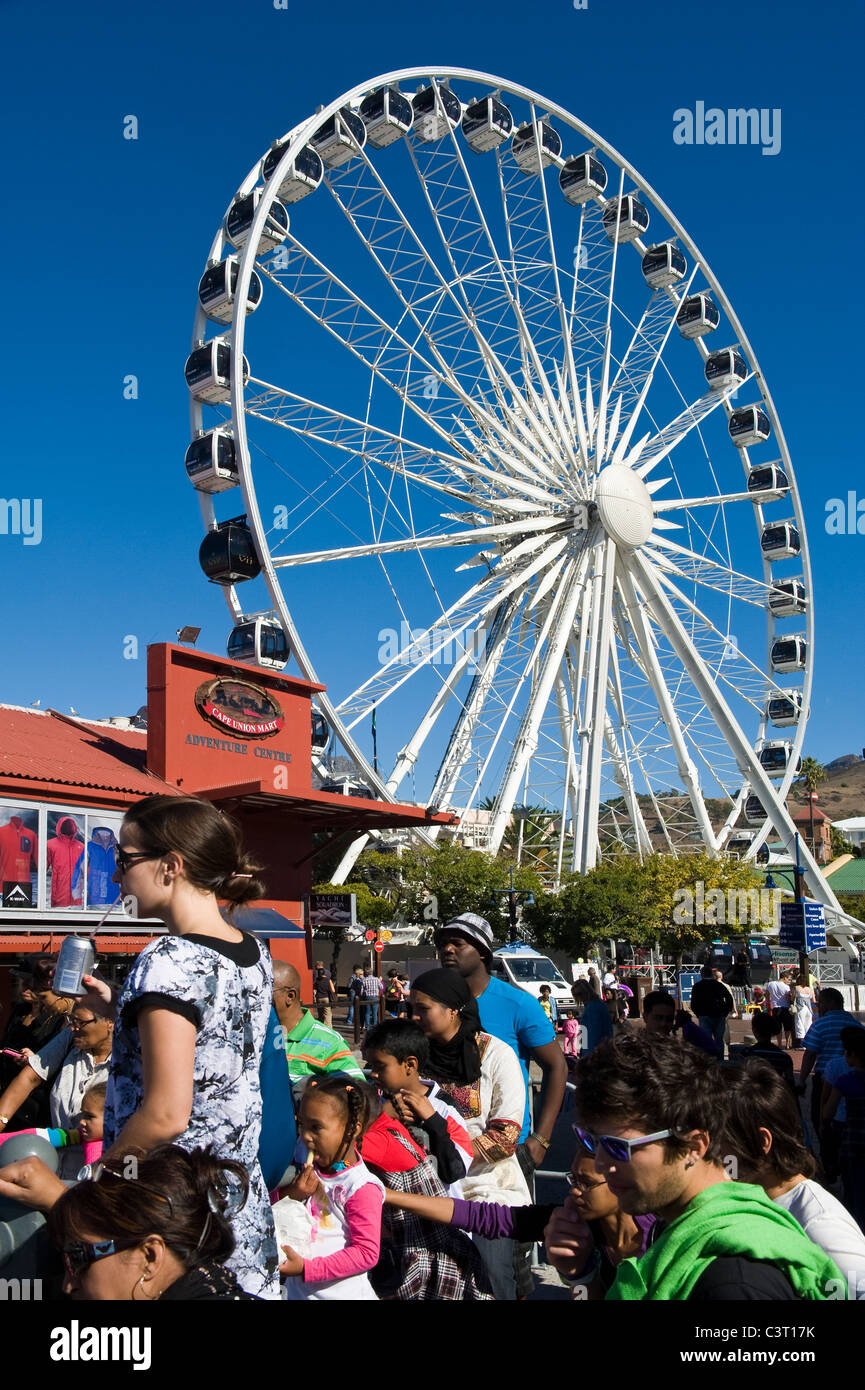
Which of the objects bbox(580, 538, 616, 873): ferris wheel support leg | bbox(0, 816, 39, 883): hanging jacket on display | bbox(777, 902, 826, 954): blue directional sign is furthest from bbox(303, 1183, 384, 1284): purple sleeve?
bbox(580, 538, 616, 873): ferris wheel support leg

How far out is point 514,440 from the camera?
30.6 meters

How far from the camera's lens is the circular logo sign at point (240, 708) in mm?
20984

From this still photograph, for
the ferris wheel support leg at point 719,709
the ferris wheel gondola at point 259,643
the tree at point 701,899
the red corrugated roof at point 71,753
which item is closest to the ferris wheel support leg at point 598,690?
the ferris wheel support leg at point 719,709

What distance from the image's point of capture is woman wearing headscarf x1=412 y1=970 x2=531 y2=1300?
433cm

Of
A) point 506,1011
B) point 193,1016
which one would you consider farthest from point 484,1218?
point 506,1011

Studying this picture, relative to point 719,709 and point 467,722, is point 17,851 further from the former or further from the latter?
point 719,709

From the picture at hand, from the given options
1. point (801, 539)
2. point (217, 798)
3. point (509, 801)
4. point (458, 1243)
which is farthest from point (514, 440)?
point (458, 1243)

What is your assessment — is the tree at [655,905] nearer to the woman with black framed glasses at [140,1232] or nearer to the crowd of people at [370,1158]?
the crowd of people at [370,1158]

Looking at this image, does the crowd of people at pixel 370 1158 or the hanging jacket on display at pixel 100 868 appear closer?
the crowd of people at pixel 370 1158

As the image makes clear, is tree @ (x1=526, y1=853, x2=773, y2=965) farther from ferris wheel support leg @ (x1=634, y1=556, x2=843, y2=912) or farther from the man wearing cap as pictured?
the man wearing cap

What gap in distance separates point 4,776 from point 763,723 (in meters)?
28.3

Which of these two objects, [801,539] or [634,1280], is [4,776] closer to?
[634,1280]

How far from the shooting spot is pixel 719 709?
111 feet

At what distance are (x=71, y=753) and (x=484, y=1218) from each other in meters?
16.7
